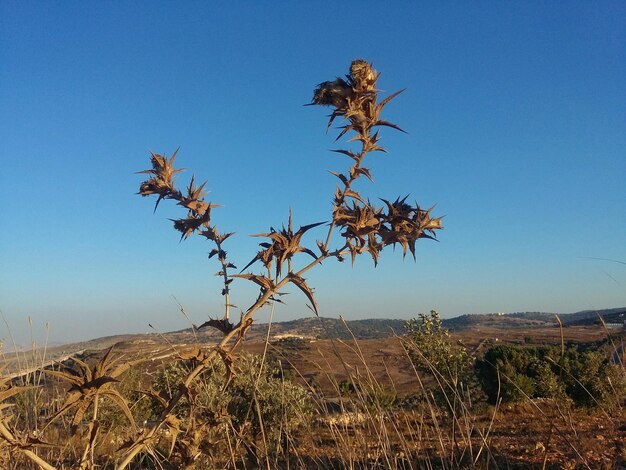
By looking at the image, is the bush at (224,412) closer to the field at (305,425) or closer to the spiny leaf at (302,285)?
the field at (305,425)

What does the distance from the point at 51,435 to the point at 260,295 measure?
351 cm

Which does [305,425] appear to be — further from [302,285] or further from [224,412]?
[302,285]

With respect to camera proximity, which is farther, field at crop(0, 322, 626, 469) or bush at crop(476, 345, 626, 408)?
bush at crop(476, 345, 626, 408)

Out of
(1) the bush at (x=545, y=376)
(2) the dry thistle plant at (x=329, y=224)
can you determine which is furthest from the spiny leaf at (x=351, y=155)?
(1) the bush at (x=545, y=376)

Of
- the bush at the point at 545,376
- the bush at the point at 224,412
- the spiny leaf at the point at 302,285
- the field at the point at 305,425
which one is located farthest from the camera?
the bush at the point at 545,376

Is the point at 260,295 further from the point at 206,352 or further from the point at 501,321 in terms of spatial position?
the point at 501,321

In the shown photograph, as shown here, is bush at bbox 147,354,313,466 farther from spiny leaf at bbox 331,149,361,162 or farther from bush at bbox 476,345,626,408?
bush at bbox 476,345,626,408

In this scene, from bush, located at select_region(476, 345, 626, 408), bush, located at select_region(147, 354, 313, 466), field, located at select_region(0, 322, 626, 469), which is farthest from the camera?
bush, located at select_region(476, 345, 626, 408)

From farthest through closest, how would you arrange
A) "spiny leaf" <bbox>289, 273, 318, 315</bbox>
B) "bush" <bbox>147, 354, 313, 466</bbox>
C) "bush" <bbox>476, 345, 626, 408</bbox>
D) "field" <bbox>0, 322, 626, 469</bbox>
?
1. "bush" <bbox>476, 345, 626, 408</bbox>
2. "bush" <bbox>147, 354, 313, 466</bbox>
3. "field" <bbox>0, 322, 626, 469</bbox>
4. "spiny leaf" <bbox>289, 273, 318, 315</bbox>

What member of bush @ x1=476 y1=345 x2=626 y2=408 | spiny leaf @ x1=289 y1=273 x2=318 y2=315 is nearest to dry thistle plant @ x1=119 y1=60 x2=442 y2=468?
spiny leaf @ x1=289 y1=273 x2=318 y2=315

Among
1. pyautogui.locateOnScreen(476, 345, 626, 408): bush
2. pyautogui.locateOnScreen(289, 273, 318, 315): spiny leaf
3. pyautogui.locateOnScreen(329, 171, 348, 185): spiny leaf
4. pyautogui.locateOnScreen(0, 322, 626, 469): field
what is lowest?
pyautogui.locateOnScreen(476, 345, 626, 408): bush

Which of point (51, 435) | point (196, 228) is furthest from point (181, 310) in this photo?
point (51, 435)

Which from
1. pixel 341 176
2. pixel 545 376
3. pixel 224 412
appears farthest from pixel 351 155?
pixel 545 376

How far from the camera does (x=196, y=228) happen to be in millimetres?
2881
